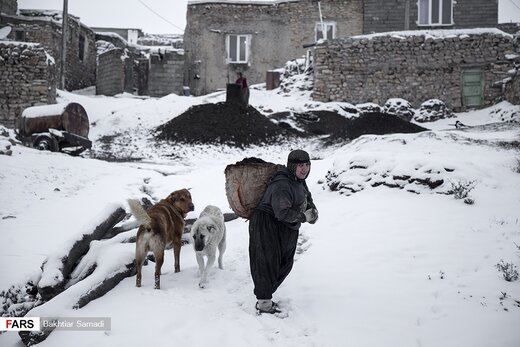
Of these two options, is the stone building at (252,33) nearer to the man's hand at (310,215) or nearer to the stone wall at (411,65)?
the stone wall at (411,65)

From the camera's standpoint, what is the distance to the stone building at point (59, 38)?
21.1 m

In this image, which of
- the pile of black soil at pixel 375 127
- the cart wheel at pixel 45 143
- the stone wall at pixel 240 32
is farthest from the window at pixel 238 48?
the cart wheel at pixel 45 143

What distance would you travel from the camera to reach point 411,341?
3066 mm

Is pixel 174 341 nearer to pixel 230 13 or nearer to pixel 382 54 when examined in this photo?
pixel 382 54

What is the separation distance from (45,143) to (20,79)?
5907 millimetres

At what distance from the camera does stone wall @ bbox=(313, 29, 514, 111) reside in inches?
666

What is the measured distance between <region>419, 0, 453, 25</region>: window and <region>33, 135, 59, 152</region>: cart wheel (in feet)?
69.7

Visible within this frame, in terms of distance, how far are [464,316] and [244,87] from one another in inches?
584

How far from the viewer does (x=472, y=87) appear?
1720 centimetres

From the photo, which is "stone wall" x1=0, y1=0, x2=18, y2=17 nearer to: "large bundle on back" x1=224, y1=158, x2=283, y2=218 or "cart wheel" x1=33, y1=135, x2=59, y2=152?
"cart wheel" x1=33, y1=135, x2=59, y2=152

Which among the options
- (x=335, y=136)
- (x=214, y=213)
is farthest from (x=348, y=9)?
(x=214, y=213)

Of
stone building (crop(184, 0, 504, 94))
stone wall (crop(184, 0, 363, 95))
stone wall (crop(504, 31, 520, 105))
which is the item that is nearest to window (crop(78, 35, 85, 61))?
stone building (crop(184, 0, 504, 94))

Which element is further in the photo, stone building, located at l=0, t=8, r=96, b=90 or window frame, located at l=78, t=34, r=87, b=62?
window frame, located at l=78, t=34, r=87, b=62

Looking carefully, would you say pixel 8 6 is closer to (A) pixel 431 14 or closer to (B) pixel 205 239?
(A) pixel 431 14
